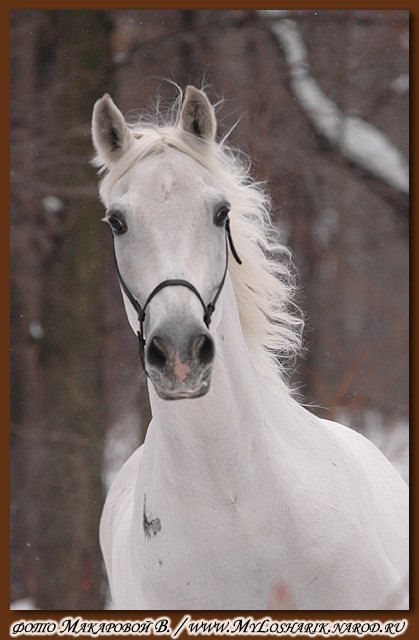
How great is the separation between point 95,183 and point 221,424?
4.95 metres

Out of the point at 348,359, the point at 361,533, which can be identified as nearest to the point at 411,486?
the point at 361,533

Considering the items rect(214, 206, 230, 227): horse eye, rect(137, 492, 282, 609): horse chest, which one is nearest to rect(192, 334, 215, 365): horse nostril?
rect(214, 206, 230, 227): horse eye

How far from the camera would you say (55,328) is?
781 centimetres

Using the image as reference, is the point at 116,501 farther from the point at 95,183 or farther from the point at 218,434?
the point at 95,183

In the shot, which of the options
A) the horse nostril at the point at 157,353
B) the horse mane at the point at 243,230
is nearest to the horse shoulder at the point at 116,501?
the horse mane at the point at 243,230

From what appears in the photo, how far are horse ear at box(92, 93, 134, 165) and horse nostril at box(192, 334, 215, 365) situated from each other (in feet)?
3.20

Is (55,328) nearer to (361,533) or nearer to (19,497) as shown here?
(19,497)

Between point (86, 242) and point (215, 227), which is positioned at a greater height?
point (86, 242)

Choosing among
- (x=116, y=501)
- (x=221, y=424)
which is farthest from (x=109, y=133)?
(x=116, y=501)

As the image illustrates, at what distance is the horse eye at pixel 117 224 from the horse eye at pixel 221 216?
0.99 feet

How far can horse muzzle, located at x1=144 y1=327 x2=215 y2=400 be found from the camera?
7.45 ft

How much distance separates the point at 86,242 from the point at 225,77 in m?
2.53

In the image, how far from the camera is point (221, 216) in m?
2.69

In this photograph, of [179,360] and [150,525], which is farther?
[150,525]
